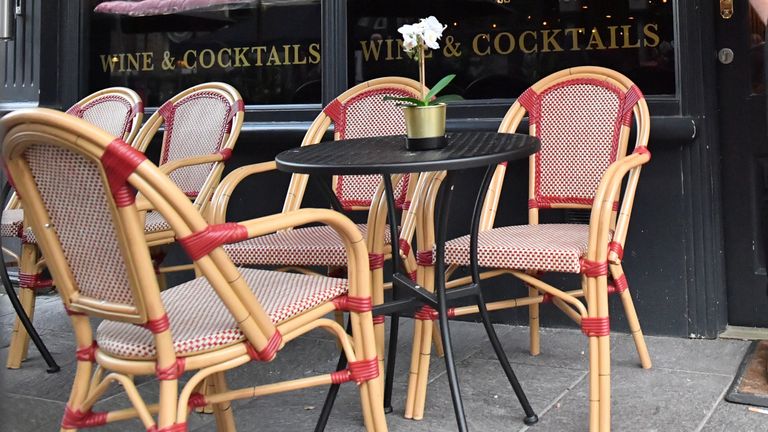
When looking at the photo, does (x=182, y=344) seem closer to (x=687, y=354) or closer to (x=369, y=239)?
(x=369, y=239)

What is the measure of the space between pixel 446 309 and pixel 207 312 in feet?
2.48

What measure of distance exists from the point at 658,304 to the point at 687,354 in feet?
0.93

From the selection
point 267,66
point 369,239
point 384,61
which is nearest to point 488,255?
point 369,239

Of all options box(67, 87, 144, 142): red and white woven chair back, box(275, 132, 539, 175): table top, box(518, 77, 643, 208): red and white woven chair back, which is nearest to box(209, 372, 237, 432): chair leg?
Answer: box(275, 132, 539, 175): table top

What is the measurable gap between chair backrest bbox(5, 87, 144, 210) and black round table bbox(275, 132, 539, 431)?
1.30m

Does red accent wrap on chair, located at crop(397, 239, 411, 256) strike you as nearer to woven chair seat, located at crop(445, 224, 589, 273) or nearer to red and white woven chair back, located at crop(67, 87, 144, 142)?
woven chair seat, located at crop(445, 224, 589, 273)

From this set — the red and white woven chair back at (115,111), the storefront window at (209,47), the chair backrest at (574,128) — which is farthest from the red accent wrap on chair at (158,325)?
the storefront window at (209,47)

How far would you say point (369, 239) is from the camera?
8.38ft

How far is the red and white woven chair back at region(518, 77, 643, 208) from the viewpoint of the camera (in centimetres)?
300

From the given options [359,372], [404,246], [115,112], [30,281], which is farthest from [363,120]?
[359,372]

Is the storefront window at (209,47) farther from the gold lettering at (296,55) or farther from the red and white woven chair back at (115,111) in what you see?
the red and white woven chair back at (115,111)

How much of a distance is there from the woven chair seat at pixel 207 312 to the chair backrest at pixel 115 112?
163 centimetres

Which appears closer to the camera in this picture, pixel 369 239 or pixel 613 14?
pixel 369 239

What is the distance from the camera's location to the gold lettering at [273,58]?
4.21m
